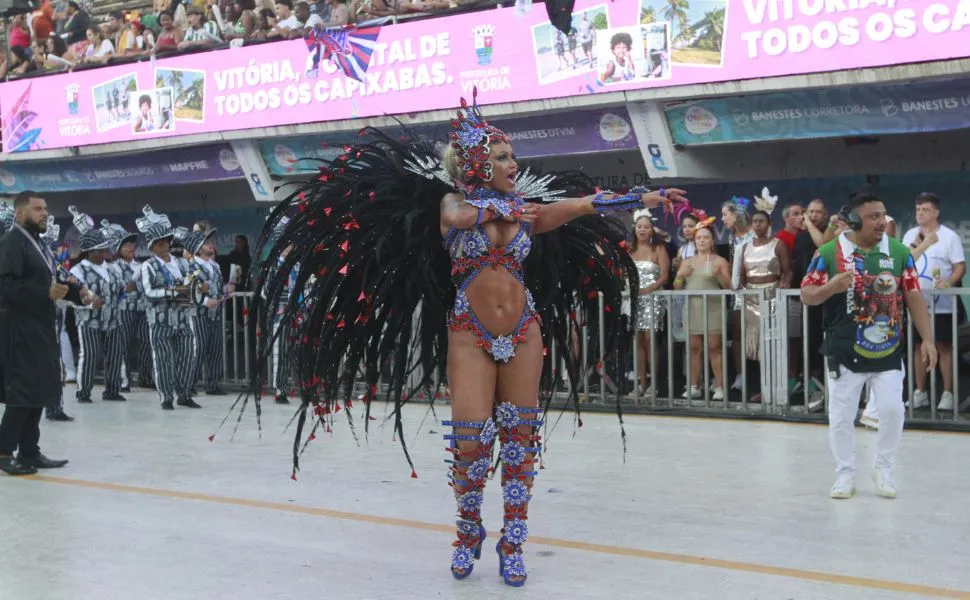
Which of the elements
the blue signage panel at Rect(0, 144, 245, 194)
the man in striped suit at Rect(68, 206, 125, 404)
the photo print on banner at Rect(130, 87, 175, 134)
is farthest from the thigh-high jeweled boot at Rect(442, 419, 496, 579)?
the photo print on banner at Rect(130, 87, 175, 134)

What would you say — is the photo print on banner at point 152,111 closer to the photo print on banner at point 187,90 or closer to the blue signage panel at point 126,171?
the photo print on banner at point 187,90

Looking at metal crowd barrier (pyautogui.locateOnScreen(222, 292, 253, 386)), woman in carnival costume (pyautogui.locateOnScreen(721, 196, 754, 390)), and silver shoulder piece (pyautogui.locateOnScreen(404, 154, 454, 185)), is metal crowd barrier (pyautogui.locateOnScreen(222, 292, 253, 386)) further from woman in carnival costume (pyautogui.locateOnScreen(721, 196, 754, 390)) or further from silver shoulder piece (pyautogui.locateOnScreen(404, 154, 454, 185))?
silver shoulder piece (pyautogui.locateOnScreen(404, 154, 454, 185))

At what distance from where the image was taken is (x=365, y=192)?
6555 millimetres

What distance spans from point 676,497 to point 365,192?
9.12 feet

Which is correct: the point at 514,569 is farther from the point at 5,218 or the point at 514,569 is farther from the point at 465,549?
the point at 5,218

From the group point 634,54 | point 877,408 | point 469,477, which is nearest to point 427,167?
point 469,477

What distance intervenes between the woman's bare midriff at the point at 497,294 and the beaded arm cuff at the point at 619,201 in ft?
1.43

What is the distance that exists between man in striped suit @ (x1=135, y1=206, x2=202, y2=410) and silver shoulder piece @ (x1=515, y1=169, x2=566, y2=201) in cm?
789

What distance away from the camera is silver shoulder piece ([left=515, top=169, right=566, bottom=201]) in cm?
648

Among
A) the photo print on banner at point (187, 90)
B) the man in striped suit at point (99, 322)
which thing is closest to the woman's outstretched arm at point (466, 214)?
the man in striped suit at point (99, 322)

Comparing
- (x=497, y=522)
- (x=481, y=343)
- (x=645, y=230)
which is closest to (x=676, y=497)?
(x=497, y=522)

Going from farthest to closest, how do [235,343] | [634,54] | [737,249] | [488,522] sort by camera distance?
[235,343]
[634,54]
[737,249]
[488,522]

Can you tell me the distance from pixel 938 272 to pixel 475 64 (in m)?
6.33

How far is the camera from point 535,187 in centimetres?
652
